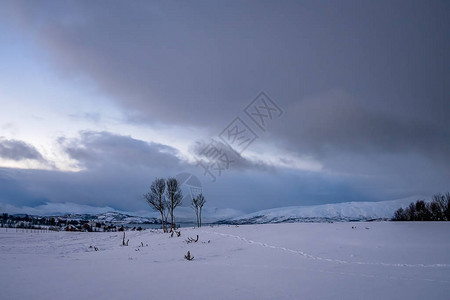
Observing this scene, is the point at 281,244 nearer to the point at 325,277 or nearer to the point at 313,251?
the point at 313,251

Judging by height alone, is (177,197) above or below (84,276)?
above

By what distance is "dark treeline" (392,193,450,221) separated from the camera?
4906 centimetres

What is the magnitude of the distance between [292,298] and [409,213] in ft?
201

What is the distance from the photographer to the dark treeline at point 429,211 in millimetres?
49062

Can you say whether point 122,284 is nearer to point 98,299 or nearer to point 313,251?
point 98,299

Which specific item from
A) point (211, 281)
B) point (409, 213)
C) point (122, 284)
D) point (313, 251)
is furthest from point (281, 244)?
point (409, 213)

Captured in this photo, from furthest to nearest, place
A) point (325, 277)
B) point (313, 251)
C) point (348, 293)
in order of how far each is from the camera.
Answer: point (313, 251)
point (325, 277)
point (348, 293)

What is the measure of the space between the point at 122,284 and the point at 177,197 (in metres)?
44.6

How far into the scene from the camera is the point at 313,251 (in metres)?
17.1

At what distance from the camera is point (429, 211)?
2051 inches

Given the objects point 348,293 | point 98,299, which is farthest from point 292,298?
point 98,299

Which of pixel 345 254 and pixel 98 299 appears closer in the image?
pixel 98 299

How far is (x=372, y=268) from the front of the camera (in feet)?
38.1

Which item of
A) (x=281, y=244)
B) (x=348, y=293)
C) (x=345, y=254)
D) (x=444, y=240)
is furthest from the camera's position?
(x=281, y=244)
